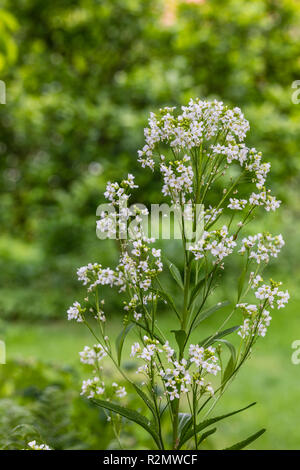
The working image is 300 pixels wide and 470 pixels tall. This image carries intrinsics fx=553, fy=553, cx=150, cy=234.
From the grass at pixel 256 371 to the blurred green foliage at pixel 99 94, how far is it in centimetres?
58

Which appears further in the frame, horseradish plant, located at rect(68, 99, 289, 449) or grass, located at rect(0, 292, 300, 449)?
grass, located at rect(0, 292, 300, 449)

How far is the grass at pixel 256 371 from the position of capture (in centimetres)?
339

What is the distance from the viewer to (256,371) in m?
4.48

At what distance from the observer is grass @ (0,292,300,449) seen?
339 cm

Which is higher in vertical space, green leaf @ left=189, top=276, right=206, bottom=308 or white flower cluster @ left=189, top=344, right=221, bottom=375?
green leaf @ left=189, top=276, right=206, bottom=308

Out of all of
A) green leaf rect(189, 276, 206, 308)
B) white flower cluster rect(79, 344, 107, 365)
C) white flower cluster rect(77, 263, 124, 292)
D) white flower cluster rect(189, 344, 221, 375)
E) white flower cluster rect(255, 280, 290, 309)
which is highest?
white flower cluster rect(77, 263, 124, 292)

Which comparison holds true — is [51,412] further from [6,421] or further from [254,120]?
[254,120]

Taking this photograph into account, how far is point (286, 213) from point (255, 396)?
4.76m

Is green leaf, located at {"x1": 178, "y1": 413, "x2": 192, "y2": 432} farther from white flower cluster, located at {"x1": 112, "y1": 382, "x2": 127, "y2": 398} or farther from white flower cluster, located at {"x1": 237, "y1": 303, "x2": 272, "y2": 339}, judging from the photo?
white flower cluster, located at {"x1": 237, "y1": 303, "x2": 272, "y2": 339}

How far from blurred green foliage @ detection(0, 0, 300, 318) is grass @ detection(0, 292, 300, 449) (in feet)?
1.89

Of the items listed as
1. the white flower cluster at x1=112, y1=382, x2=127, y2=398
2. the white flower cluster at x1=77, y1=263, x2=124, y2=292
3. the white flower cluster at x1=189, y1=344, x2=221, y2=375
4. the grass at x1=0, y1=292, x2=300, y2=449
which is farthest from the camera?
the grass at x1=0, y1=292, x2=300, y2=449

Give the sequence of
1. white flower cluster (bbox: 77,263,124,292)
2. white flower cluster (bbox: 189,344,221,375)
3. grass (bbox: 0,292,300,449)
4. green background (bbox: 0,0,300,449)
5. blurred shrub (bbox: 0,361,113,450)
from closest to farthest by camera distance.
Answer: white flower cluster (bbox: 189,344,221,375) → white flower cluster (bbox: 77,263,124,292) → blurred shrub (bbox: 0,361,113,450) → grass (bbox: 0,292,300,449) → green background (bbox: 0,0,300,449)

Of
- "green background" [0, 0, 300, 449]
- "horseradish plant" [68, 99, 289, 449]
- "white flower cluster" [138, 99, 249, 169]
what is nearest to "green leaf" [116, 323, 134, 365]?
"horseradish plant" [68, 99, 289, 449]

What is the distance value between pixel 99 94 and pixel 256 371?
388cm
